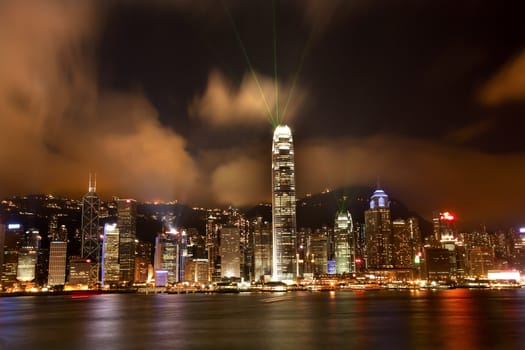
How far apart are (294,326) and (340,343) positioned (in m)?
16.1

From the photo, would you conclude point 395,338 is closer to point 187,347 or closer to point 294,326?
point 294,326

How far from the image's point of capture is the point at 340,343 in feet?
164

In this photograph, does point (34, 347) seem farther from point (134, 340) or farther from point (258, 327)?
point (258, 327)

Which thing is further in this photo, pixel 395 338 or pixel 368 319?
pixel 368 319

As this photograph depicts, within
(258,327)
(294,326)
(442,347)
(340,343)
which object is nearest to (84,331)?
(258,327)

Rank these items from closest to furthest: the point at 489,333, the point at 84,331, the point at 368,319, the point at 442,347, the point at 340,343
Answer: the point at 442,347 → the point at 340,343 → the point at 489,333 → the point at 84,331 → the point at 368,319

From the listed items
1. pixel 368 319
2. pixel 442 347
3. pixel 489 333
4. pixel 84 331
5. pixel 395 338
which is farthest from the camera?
pixel 368 319

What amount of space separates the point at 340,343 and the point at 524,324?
29.1m

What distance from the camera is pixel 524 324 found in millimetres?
65750

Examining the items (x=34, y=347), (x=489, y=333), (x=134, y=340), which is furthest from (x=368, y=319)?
(x=34, y=347)

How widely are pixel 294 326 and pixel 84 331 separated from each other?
24.6 metres

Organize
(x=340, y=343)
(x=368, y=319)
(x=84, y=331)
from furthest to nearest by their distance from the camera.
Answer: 1. (x=368, y=319)
2. (x=84, y=331)
3. (x=340, y=343)

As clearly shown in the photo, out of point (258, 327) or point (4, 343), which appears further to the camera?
point (258, 327)

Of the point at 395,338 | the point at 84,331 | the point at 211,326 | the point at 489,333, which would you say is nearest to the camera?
the point at 395,338
